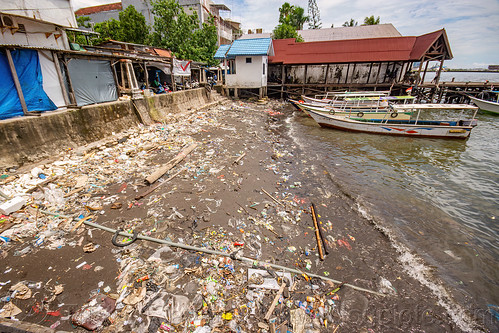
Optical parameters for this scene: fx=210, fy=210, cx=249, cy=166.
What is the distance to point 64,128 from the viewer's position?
7.47 m

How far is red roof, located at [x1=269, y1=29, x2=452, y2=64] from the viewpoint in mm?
21406

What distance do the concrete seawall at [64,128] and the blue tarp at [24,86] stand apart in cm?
47

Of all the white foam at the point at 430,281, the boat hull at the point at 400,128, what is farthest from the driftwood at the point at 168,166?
the boat hull at the point at 400,128

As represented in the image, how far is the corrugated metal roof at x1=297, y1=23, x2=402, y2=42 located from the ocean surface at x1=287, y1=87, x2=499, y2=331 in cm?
2499

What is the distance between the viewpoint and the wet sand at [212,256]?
10.3ft

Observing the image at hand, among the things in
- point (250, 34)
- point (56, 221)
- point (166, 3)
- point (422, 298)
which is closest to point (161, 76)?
point (166, 3)

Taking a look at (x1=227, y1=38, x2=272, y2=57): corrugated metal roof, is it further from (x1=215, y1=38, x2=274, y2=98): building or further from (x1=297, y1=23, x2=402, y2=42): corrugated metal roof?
(x1=297, y1=23, x2=402, y2=42): corrugated metal roof

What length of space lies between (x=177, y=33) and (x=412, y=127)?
2327 cm

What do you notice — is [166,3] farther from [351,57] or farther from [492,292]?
[492,292]

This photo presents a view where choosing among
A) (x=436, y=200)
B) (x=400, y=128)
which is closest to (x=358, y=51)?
(x=400, y=128)

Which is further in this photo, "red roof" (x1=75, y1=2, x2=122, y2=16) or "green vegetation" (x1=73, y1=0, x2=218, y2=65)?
"red roof" (x1=75, y1=2, x2=122, y2=16)

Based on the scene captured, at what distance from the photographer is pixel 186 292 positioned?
10.8 feet

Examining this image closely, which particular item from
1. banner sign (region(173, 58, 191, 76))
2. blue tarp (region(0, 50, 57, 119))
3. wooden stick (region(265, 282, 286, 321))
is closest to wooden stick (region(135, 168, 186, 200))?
wooden stick (region(265, 282, 286, 321))

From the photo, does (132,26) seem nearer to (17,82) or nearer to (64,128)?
(17,82)
